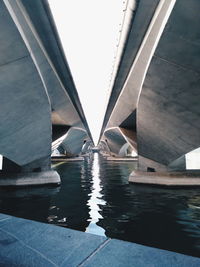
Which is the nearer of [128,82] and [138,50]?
[138,50]

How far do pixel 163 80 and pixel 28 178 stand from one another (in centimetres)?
1208

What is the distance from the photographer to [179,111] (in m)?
11.1

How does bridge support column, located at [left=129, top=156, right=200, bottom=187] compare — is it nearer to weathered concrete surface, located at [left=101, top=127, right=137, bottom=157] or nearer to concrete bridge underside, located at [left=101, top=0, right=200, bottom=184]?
concrete bridge underside, located at [left=101, top=0, right=200, bottom=184]

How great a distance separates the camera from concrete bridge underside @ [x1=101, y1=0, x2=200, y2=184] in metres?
6.68

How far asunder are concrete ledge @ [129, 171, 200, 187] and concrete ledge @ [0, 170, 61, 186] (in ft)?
21.7

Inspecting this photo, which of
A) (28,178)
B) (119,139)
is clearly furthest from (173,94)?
(119,139)

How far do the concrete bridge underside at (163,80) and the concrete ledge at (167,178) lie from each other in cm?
87

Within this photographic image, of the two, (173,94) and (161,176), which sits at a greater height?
(173,94)

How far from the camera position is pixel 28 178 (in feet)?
49.8

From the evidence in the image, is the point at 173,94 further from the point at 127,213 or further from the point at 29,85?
the point at 29,85

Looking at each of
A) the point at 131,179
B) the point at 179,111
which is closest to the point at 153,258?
the point at 179,111

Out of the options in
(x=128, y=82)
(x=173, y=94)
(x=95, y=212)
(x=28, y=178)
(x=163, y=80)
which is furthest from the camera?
(x=28, y=178)

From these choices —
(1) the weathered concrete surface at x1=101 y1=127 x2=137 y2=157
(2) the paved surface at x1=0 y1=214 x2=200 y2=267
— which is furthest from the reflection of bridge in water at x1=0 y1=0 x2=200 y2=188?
(1) the weathered concrete surface at x1=101 y1=127 x2=137 y2=157

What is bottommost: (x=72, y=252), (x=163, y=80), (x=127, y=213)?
(x=127, y=213)
